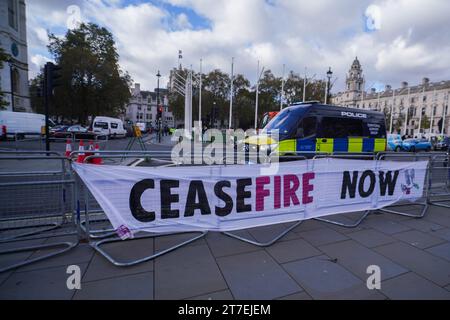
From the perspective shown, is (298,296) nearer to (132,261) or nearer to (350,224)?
(132,261)

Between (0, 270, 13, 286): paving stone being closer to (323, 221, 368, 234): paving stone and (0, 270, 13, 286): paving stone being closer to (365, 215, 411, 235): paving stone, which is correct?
(323, 221, 368, 234): paving stone

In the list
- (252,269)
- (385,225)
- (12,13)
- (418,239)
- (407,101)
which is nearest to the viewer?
(252,269)

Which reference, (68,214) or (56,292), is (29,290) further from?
(68,214)

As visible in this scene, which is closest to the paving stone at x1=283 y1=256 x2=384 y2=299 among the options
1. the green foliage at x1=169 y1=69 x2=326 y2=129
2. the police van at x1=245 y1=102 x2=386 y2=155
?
the police van at x1=245 y1=102 x2=386 y2=155

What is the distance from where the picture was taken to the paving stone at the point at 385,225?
4320mm

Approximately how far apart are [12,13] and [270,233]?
5328 cm

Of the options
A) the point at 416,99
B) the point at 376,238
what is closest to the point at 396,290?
the point at 376,238

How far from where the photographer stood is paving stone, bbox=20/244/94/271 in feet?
9.82

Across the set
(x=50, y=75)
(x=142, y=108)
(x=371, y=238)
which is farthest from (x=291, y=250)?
(x=142, y=108)

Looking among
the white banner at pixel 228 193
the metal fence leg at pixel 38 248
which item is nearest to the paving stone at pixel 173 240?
the white banner at pixel 228 193

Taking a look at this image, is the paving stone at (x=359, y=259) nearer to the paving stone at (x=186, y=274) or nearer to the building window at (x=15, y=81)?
the paving stone at (x=186, y=274)

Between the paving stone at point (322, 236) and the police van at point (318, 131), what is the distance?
3860mm

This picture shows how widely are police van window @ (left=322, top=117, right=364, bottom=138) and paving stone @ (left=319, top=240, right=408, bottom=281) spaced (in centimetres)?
631

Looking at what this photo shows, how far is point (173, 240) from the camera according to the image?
148 inches
